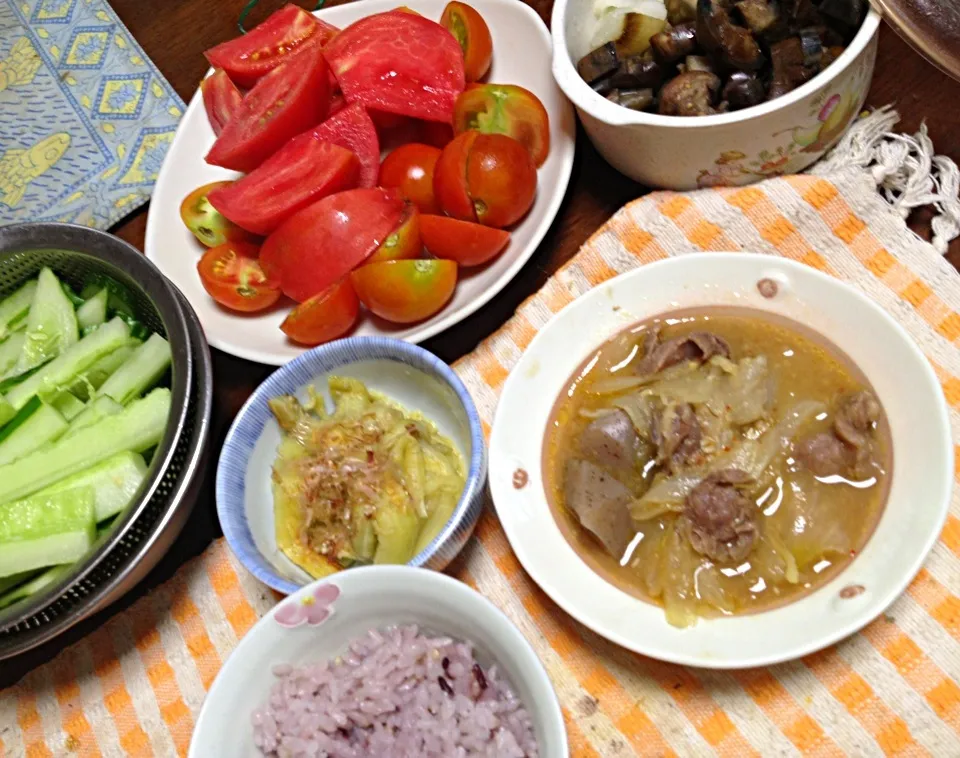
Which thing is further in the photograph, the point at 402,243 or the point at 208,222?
the point at 208,222

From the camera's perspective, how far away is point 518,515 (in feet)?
4.32

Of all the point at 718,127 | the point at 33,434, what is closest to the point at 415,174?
the point at 718,127

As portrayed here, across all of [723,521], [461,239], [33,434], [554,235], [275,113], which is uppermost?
[275,113]

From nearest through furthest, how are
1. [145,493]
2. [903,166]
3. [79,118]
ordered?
[145,493] → [903,166] → [79,118]

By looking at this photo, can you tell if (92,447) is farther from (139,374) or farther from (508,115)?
(508,115)

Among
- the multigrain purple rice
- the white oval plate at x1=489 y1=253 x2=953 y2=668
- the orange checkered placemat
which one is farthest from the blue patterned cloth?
the multigrain purple rice

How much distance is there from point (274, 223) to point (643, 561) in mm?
936

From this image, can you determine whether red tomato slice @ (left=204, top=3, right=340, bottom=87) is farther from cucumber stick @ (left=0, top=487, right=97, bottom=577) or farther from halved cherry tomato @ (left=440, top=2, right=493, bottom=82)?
cucumber stick @ (left=0, top=487, right=97, bottom=577)

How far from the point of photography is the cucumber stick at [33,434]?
4.92ft

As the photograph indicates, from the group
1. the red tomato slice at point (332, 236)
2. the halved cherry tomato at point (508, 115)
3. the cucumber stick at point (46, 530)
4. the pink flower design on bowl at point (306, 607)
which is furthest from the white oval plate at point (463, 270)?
the pink flower design on bowl at point (306, 607)

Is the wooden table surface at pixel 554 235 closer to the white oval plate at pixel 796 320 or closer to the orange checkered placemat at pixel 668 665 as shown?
the orange checkered placemat at pixel 668 665

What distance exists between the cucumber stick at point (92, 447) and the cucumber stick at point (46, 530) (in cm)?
4

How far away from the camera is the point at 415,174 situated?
64.2 inches

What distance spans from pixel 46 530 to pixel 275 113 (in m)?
0.87
